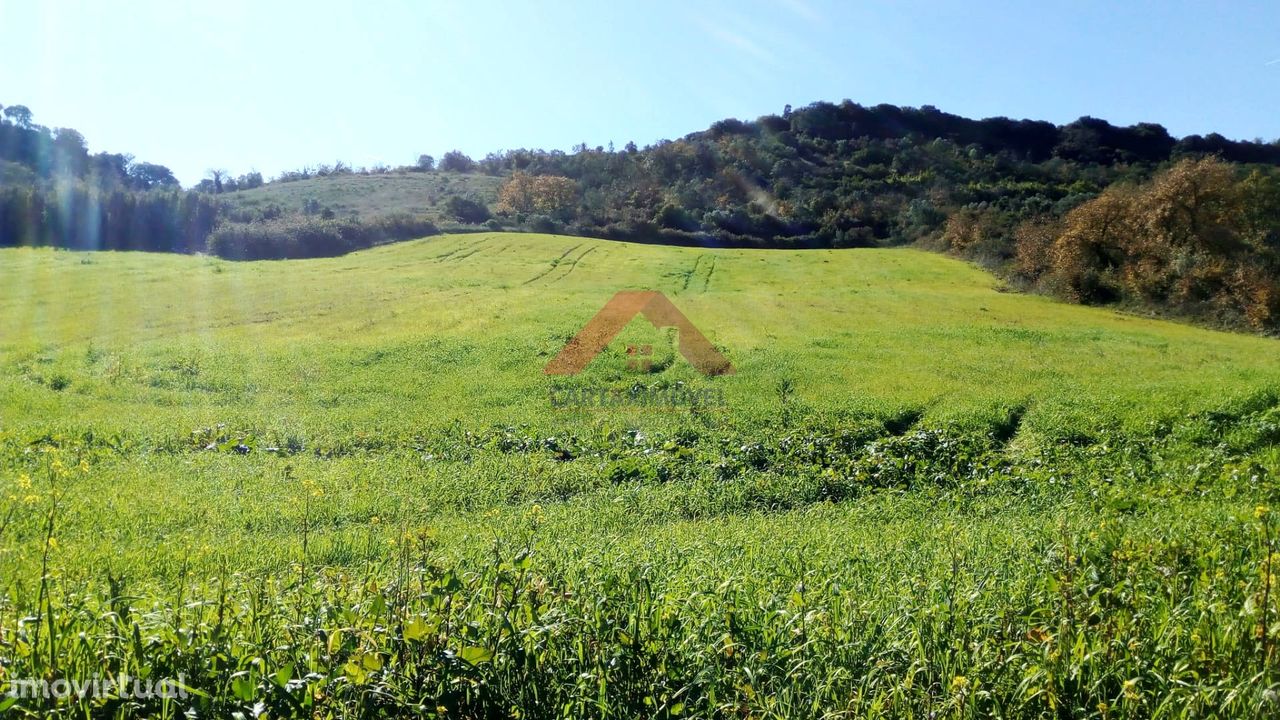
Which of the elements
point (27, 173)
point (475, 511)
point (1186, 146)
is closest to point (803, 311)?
point (475, 511)

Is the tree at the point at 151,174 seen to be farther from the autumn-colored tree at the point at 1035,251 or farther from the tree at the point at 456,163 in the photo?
the autumn-colored tree at the point at 1035,251

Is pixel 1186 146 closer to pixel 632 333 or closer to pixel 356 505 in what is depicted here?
pixel 632 333

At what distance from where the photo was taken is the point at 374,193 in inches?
2648

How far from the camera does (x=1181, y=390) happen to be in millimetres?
13711

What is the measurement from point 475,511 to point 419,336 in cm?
1321

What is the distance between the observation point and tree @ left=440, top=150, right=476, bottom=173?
83931 millimetres

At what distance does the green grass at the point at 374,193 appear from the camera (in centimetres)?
5822
